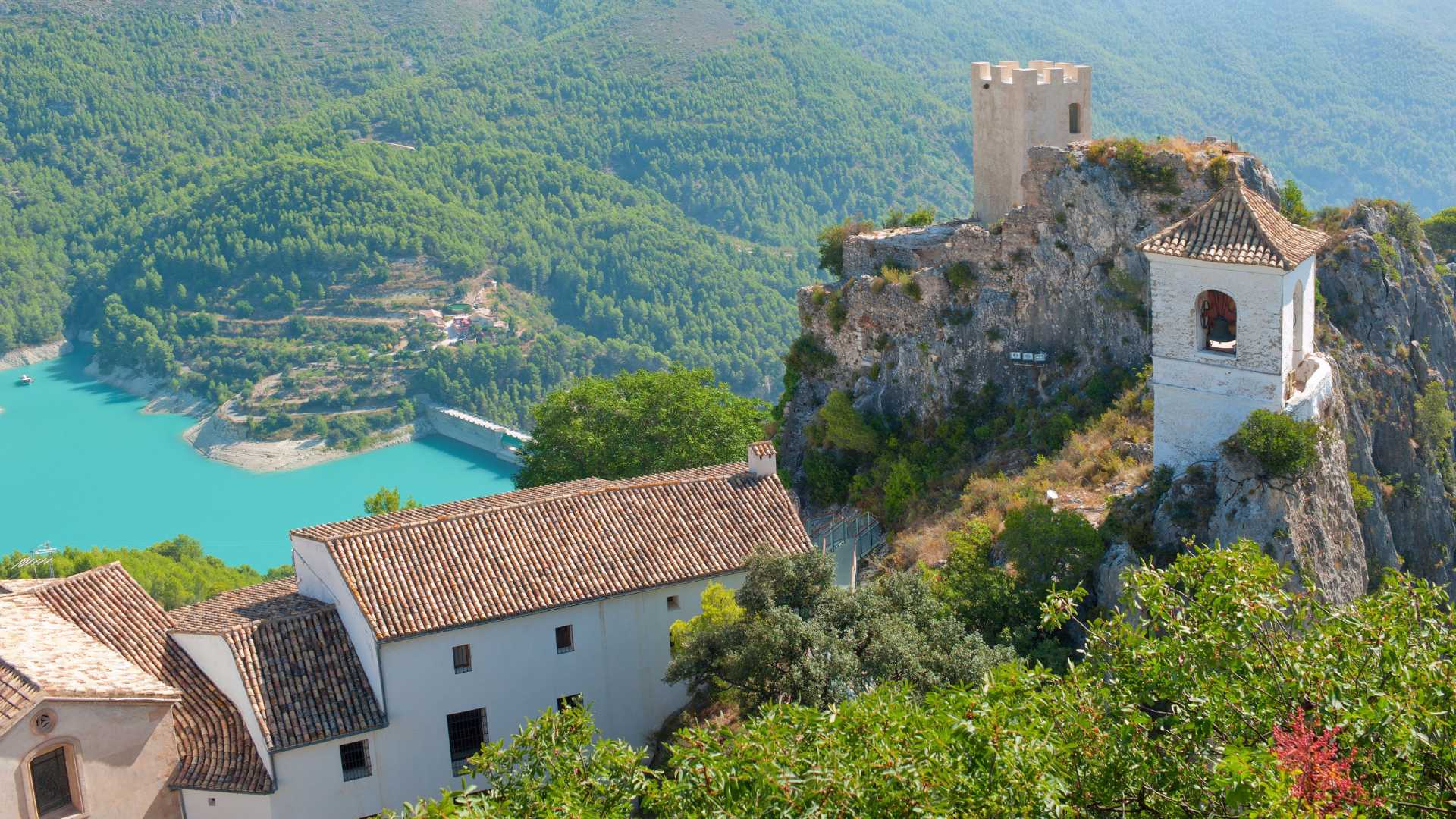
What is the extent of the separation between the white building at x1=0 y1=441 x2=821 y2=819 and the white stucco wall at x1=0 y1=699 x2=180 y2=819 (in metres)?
0.03

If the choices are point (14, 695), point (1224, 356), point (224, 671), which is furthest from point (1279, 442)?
point (14, 695)

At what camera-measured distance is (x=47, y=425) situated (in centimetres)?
13175

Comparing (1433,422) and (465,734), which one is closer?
(465,734)

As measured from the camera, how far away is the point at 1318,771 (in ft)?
42.3

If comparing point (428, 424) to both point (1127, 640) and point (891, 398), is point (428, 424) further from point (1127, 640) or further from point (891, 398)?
point (1127, 640)

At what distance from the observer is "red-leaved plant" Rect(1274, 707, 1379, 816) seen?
12.8m

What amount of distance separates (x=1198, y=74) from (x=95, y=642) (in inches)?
6509

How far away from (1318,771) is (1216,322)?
1537 cm

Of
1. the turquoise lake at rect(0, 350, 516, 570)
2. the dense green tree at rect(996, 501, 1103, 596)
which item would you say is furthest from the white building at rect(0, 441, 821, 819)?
the turquoise lake at rect(0, 350, 516, 570)

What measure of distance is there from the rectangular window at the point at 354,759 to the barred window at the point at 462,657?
72.4 inches

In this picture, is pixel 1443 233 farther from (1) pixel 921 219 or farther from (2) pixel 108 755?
(2) pixel 108 755

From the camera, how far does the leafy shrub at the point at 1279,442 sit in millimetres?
25469

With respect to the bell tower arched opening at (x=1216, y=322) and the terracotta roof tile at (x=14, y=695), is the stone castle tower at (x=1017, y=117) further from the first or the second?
the terracotta roof tile at (x=14, y=695)

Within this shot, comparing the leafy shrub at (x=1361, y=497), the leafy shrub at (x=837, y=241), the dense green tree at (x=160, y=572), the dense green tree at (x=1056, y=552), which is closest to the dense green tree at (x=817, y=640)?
the dense green tree at (x=1056, y=552)
